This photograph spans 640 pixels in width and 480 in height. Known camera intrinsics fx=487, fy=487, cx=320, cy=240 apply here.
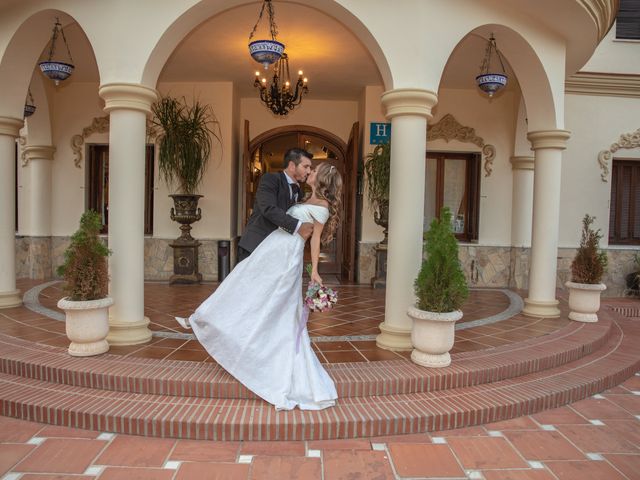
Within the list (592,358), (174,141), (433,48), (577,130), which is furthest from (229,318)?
(577,130)

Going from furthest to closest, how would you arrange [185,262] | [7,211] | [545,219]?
1. [185,262]
2. [545,219]
3. [7,211]

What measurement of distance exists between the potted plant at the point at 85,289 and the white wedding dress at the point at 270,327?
917 mm

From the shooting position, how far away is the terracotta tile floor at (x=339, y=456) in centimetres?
281

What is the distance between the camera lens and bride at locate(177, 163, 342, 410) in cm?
342

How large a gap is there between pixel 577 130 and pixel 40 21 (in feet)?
25.7

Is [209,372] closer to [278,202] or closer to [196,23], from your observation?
[278,202]

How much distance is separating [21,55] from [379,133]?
5169mm

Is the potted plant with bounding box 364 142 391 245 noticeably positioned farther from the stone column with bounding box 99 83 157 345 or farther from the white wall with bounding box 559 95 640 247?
the stone column with bounding box 99 83 157 345

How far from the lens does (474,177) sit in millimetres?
8586

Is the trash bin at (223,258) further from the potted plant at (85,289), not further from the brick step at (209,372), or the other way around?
the potted plant at (85,289)

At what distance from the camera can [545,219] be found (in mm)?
5746

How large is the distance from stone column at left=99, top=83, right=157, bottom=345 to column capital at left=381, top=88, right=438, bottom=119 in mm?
2122

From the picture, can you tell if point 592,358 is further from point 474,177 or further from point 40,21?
point 40,21

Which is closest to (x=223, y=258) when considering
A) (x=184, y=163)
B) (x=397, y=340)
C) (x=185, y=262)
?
(x=185, y=262)
